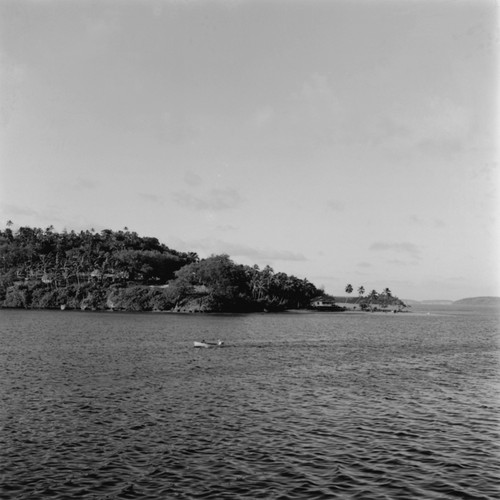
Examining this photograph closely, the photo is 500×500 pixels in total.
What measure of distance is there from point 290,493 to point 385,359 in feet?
176

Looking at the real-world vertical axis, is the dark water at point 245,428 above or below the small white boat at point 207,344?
below

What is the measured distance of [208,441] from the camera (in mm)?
31141

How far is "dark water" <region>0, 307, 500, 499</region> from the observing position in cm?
2439

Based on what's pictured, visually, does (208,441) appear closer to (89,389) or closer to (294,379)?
(89,389)

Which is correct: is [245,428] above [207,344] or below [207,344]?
below

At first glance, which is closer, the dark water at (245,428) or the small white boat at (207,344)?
the dark water at (245,428)

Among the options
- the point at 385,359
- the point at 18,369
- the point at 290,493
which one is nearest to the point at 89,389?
the point at 18,369

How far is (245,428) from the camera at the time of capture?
112ft

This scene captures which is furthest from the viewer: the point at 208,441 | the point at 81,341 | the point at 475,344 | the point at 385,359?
the point at 475,344

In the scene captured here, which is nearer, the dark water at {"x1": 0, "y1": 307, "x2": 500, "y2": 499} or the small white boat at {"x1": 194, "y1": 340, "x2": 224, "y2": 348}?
the dark water at {"x1": 0, "y1": 307, "x2": 500, "y2": 499}

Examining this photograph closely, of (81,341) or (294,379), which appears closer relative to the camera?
(294,379)

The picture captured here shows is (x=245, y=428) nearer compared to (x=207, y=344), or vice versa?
(x=245, y=428)

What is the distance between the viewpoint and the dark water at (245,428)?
80.0 feet

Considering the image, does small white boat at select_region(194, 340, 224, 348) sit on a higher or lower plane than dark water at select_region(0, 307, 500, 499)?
higher
